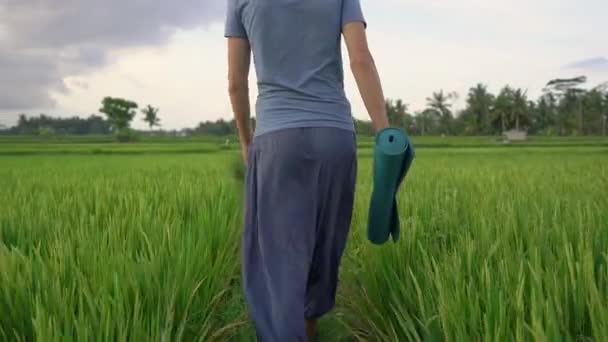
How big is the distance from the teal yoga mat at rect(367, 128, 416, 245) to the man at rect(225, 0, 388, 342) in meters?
0.13

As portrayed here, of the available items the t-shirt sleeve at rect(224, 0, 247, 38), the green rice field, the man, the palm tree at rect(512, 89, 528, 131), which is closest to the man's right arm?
the man

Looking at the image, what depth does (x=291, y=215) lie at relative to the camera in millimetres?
1572

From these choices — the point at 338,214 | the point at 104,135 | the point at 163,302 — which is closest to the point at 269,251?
the point at 338,214

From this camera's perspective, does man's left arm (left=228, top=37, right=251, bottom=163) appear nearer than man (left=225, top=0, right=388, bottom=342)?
No

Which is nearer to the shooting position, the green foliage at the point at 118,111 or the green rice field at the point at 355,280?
the green rice field at the point at 355,280

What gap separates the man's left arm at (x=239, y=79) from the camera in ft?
5.51

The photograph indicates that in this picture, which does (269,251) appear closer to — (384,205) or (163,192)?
(384,205)

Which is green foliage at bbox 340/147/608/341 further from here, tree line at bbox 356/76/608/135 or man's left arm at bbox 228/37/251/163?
tree line at bbox 356/76/608/135

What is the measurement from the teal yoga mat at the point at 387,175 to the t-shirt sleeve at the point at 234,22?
0.57 m

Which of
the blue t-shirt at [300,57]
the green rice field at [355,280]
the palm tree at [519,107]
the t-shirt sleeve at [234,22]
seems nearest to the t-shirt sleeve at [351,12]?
the blue t-shirt at [300,57]

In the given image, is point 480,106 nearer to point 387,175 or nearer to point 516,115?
point 516,115

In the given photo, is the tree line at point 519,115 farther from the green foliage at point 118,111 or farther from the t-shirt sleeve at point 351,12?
the t-shirt sleeve at point 351,12

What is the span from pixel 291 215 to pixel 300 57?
479 mm

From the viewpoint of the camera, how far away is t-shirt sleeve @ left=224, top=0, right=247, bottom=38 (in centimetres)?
163
